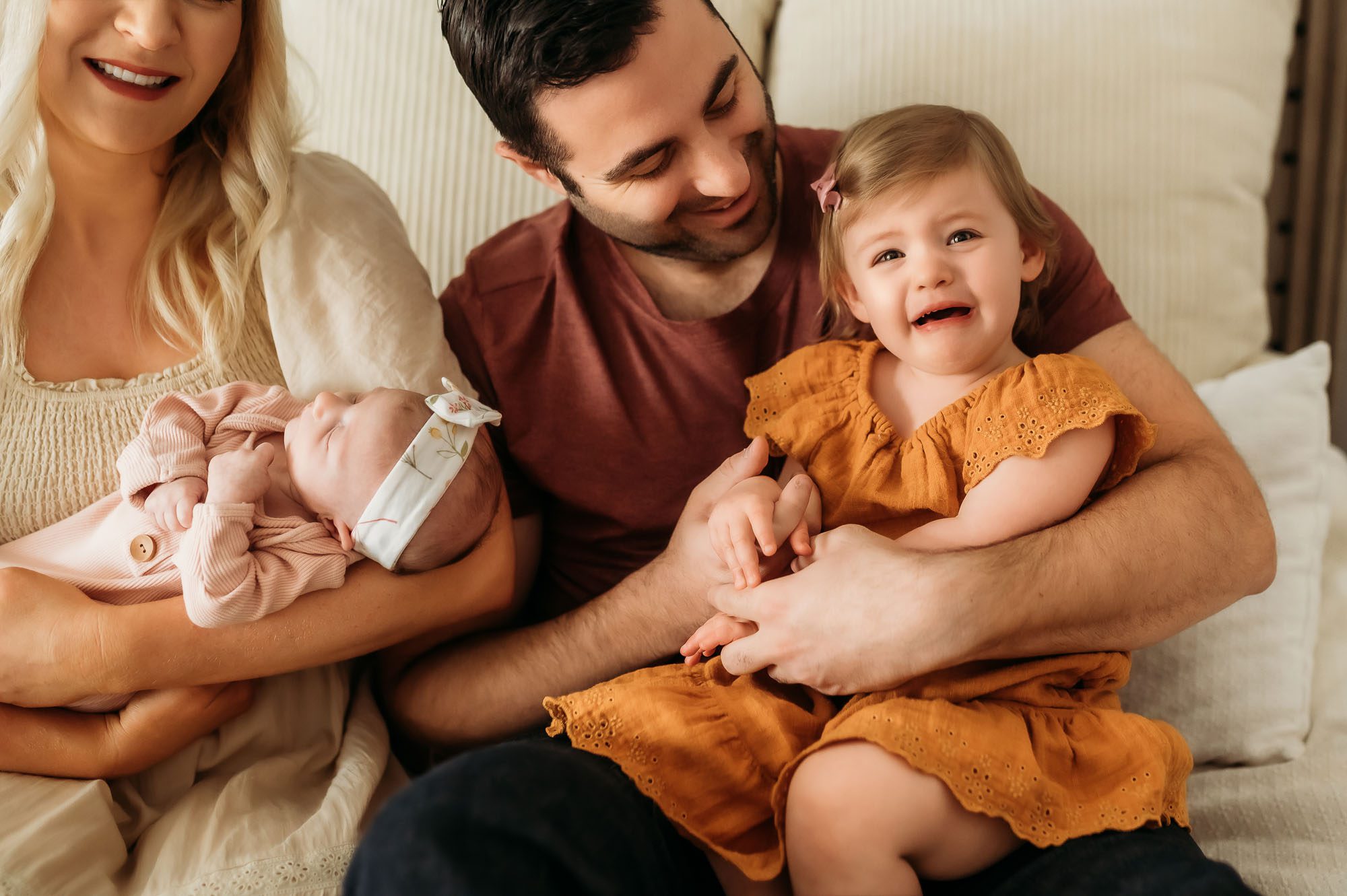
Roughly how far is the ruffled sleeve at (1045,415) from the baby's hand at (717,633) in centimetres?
31

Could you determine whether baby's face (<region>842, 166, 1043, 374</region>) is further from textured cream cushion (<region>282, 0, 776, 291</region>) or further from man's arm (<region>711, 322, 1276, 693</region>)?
textured cream cushion (<region>282, 0, 776, 291</region>)

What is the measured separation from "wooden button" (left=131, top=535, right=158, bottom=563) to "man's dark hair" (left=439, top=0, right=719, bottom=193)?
69cm

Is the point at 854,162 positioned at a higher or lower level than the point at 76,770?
higher

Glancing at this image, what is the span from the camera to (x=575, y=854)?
0.90 m

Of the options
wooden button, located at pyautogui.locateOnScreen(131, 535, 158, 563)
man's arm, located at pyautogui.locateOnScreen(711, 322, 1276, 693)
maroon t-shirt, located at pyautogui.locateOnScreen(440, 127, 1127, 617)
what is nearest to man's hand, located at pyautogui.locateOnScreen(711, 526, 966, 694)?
man's arm, located at pyautogui.locateOnScreen(711, 322, 1276, 693)

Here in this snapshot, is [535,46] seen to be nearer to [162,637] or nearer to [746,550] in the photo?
[746,550]

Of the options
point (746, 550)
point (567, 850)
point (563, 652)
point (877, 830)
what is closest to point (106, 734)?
point (563, 652)

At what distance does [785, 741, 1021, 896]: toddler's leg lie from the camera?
100 cm

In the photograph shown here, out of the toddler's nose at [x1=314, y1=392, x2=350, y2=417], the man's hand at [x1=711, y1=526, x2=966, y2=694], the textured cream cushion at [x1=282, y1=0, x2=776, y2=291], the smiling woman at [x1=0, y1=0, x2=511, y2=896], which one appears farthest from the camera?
the textured cream cushion at [x1=282, y1=0, x2=776, y2=291]

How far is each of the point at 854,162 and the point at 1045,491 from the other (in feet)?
1.53

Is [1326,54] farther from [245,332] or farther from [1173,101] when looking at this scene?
[245,332]

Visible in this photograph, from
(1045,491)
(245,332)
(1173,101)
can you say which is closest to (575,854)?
(1045,491)

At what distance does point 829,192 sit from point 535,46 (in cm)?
40

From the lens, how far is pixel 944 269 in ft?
3.95
